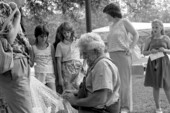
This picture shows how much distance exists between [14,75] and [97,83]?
86cm

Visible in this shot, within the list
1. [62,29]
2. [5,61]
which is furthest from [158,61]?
[5,61]

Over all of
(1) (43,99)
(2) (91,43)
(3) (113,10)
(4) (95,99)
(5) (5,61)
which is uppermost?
(3) (113,10)

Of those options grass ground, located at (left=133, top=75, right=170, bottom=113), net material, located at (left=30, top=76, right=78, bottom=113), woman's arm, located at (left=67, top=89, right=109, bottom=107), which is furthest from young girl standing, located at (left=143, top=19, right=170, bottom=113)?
woman's arm, located at (left=67, top=89, right=109, bottom=107)

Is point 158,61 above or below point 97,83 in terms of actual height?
below

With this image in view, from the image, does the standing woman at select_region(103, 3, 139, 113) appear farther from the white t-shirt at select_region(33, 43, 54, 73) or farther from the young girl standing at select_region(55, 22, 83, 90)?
the white t-shirt at select_region(33, 43, 54, 73)

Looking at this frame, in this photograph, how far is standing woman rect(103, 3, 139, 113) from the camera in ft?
18.0

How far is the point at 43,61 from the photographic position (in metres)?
4.95

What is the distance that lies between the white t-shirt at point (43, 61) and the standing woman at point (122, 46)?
111 centimetres

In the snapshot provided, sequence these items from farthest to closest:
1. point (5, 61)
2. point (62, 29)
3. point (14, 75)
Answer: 1. point (62, 29)
2. point (14, 75)
3. point (5, 61)

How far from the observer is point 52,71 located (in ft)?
16.5

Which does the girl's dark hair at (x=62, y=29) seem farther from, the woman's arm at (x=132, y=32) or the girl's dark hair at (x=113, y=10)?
the woman's arm at (x=132, y=32)

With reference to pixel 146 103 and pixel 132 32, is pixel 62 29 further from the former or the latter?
pixel 146 103

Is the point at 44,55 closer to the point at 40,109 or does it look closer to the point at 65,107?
the point at 40,109

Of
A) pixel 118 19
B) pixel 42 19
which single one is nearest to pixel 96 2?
pixel 42 19
